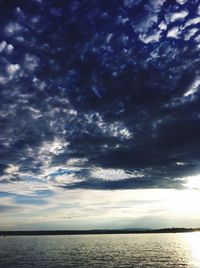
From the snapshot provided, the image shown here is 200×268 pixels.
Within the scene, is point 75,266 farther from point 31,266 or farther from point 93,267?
point 31,266

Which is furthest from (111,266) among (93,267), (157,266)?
(157,266)

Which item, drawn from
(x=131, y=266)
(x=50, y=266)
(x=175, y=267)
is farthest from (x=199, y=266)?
(x=50, y=266)

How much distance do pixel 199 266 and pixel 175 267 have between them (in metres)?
7.47

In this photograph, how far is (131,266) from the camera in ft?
248

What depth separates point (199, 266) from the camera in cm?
7794

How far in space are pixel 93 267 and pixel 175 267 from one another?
19.5m

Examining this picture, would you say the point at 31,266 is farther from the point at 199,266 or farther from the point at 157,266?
the point at 199,266

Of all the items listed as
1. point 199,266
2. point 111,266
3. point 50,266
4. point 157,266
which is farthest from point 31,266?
point 199,266

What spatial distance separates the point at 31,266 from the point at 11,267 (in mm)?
4981

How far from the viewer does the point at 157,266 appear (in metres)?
75.3

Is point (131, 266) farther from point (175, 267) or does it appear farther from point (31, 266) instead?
point (31, 266)

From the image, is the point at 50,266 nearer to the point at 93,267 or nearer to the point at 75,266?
the point at 75,266

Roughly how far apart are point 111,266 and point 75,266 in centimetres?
875

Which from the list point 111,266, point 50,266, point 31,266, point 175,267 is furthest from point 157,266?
point 31,266
